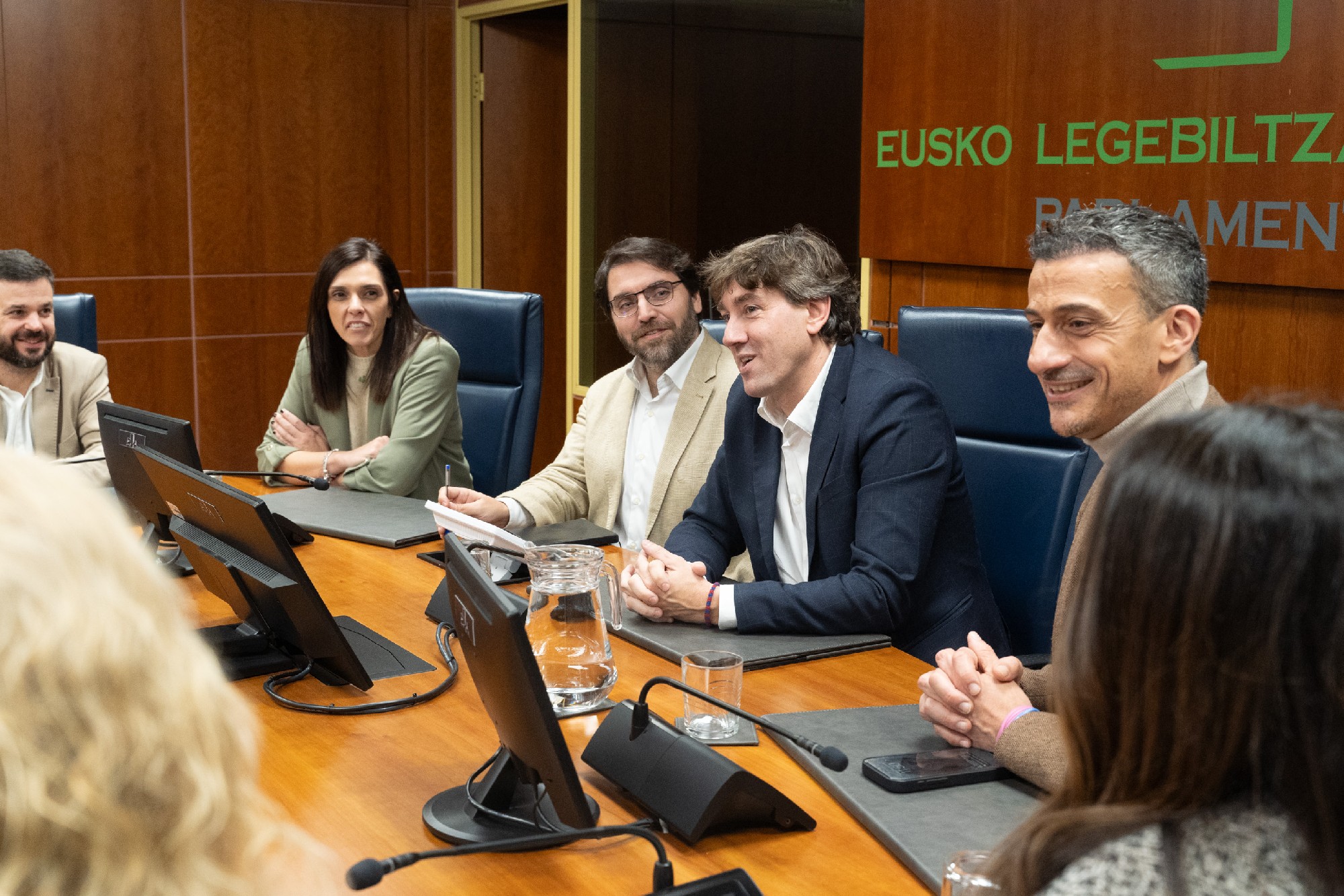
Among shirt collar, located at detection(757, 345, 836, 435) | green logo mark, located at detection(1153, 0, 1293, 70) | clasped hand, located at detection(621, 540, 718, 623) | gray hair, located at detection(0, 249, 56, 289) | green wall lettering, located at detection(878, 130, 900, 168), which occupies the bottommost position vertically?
clasped hand, located at detection(621, 540, 718, 623)

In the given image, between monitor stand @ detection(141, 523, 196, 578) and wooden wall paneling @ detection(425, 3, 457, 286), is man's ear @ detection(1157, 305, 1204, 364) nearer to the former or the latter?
monitor stand @ detection(141, 523, 196, 578)

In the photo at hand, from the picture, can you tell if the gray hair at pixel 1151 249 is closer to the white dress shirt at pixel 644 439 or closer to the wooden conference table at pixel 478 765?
the wooden conference table at pixel 478 765

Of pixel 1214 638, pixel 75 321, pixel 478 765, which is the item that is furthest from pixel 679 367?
pixel 1214 638

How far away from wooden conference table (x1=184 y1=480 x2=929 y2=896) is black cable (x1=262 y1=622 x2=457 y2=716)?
11 millimetres

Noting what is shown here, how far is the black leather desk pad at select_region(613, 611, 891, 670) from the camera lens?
1.88 meters

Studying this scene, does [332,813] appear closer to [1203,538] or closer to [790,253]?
[1203,538]

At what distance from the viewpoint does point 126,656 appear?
0.54 m

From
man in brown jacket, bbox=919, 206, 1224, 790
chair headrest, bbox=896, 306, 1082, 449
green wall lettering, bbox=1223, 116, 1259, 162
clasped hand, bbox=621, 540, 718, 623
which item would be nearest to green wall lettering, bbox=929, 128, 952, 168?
green wall lettering, bbox=1223, 116, 1259, 162

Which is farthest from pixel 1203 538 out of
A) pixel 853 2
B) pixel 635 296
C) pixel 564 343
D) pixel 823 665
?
pixel 564 343

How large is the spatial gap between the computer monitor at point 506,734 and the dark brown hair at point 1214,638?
0.48 m

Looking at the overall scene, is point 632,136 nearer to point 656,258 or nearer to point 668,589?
point 656,258

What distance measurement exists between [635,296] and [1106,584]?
2282 millimetres

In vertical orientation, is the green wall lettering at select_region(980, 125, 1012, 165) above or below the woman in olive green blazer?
above

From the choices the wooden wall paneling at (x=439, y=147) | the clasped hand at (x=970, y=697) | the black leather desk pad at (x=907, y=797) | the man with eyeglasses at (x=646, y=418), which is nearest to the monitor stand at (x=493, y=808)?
the black leather desk pad at (x=907, y=797)
